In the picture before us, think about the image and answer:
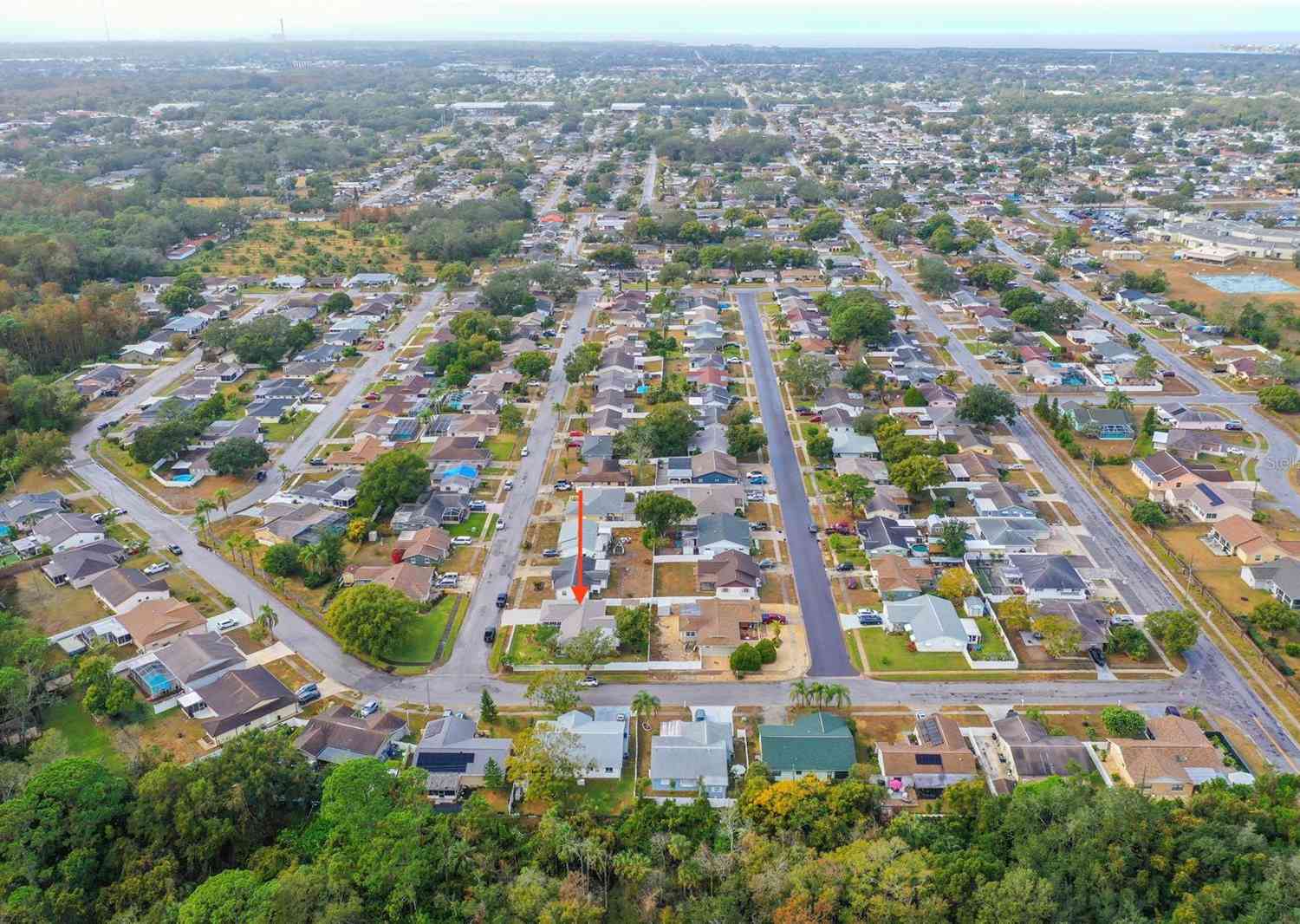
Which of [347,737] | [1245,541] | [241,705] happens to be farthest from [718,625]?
[1245,541]

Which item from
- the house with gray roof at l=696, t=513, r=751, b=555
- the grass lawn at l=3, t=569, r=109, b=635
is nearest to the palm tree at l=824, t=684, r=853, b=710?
the house with gray roof at l=696, t=513, r=751, b=555

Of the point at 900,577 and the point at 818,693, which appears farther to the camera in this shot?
the point at 900,577

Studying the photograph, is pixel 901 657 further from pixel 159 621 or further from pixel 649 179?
pixel 649 179

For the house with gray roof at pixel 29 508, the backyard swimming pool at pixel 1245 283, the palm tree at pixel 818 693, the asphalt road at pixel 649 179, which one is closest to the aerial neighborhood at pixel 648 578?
the palm tree at pixel 818 693

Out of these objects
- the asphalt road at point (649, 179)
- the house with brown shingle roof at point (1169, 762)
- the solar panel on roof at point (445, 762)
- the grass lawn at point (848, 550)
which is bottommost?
the grass lawn at point (848, 550)

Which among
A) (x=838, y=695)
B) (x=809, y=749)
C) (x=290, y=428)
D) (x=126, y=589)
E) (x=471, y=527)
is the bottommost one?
(x=290, y=428)

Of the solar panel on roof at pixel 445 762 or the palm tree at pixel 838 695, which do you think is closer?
the solar panel on roof at pixel 445 762

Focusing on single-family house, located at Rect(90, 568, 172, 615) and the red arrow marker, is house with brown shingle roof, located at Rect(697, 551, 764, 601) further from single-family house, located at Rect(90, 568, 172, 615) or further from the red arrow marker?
single-family house, located at Rect(90, 568, 172, 615)

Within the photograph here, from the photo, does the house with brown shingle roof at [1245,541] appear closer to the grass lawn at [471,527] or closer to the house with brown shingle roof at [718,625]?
the house with brown shingle roof at [718,625]

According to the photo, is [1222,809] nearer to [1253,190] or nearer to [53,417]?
[53,417]
